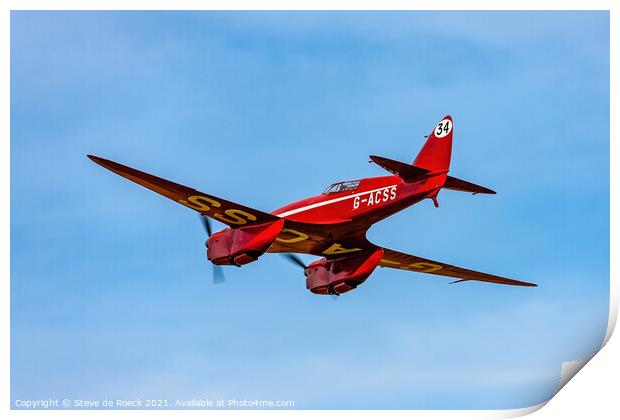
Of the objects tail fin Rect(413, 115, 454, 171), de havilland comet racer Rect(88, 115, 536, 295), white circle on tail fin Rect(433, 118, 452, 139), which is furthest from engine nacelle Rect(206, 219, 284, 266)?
white circle on tail fin Rect(433, 118, 452, 139)

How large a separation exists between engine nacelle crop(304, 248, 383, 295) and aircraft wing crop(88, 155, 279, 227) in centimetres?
249

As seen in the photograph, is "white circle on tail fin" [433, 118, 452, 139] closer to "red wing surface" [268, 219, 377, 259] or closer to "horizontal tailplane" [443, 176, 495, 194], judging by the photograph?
"horizontal tailplane" [443, 176, 495, 194]

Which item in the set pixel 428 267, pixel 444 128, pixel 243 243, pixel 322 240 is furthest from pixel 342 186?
pixel 428 267

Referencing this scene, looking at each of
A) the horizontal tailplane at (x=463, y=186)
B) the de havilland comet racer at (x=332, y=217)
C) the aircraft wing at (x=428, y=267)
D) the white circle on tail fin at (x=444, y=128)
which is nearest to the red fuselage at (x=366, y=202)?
the de havilland comet racer at (x=332, y=217)

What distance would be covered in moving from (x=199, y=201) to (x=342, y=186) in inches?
100

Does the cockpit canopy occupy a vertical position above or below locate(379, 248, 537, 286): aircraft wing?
above

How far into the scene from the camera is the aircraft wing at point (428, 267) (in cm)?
2277

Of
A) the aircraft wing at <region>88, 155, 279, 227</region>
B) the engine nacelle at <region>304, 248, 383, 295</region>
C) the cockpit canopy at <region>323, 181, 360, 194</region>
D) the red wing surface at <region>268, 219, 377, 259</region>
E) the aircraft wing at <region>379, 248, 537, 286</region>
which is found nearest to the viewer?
the aircraft wing at <region>88, 155, 279, 227</region>

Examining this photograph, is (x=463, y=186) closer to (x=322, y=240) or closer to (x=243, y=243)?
(x=322, y=240)

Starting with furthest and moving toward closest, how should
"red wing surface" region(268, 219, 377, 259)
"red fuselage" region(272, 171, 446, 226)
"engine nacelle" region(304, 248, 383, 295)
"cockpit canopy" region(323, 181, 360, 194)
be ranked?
"engine nacelle" region(304, 248, 383, 295) → "red wing surface" region(268, 219, 377, 259) → "cockpit canopy" region(323, 181, 360, 194) → "red fuselage" region(272, 171, 446, 226)

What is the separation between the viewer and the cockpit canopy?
20375 millimetres
